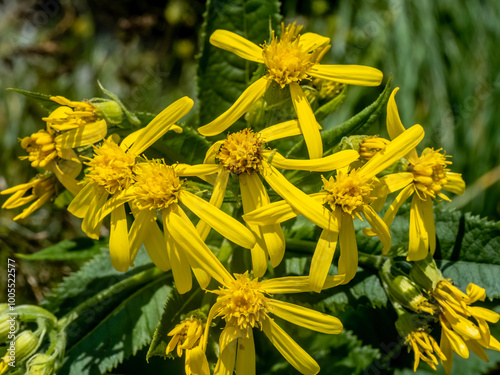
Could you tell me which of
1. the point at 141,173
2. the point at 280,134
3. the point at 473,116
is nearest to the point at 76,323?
the point at 141,173

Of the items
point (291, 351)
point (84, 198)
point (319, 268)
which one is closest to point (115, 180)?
point (84, 198)

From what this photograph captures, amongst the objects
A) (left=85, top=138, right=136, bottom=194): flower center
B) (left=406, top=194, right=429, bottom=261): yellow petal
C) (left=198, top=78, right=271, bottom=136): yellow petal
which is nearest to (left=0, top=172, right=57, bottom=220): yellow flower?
(left=85, top=138, right=136, bottom=194): flower center

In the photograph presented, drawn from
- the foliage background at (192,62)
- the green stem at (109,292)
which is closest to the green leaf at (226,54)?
the green stem at (109,292)

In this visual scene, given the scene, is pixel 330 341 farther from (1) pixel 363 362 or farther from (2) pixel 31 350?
(2) pixel 31 350

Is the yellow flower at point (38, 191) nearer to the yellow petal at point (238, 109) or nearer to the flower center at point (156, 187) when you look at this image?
the flower center at point (156, 187)

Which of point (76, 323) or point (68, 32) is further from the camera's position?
point (68, 32)

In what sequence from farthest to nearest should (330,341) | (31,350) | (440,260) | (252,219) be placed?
(330,341) → (440,260) → (31,350) → (252,219)
